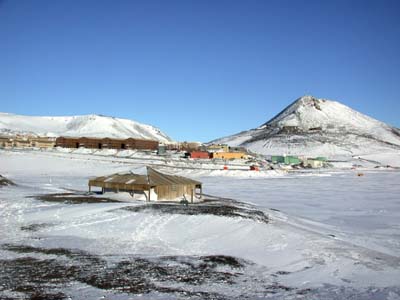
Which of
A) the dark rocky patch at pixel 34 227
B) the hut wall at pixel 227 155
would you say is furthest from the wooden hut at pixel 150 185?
the hut wall at pixel 227 155

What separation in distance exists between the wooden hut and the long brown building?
70520 millimetres

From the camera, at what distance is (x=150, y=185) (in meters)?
29.5

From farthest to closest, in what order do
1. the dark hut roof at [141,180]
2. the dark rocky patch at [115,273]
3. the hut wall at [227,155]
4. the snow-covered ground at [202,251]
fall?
the hut wall at [227,155] → the dark hut roof at [141,180] → the snow-covered ground at [202,251] → the dark rocky patch at [115,273]

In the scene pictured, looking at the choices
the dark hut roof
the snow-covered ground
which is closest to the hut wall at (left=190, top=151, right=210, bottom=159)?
the dark hut roof

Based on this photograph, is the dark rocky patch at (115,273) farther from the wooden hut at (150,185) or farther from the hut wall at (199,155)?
the hut wall at (199,155)

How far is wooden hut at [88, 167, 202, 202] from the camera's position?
2997 cm

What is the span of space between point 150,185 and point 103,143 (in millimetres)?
79076

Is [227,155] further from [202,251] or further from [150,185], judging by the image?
[202,251]

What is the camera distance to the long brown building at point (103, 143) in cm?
9988

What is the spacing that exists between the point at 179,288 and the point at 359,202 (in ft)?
95.8

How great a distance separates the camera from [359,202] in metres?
37.4

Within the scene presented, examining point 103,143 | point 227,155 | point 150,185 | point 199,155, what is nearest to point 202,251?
point 150,185

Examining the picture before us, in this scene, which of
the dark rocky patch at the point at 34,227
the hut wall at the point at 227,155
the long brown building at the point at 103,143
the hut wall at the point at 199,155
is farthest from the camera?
the hut wall at the point at 227,155

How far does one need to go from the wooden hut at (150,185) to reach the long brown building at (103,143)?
70.5 m
